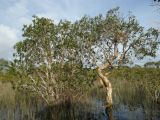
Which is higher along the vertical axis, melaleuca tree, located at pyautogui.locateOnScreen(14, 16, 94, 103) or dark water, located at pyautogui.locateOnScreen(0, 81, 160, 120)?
melaleuca tree, located at pyautogui.locateOnScreen(14, 16, 94, 103)

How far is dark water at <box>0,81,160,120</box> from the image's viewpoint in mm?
16891

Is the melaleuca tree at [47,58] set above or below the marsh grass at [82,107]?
above

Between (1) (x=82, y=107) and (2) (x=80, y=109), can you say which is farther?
(1) (x=82, y=107)

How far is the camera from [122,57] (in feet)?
64.1

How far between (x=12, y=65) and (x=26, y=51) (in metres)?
1.26

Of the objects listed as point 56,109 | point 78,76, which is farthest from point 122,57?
point 56,109

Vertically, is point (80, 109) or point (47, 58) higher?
point (47, 58)

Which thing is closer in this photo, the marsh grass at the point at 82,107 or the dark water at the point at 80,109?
the dark water at the point at 80,109

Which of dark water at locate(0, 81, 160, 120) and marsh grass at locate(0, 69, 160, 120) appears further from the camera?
marsh grass at locate(0, 69, 160, 120)

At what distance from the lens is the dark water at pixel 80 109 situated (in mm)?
16891

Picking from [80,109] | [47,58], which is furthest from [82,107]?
[47,58]

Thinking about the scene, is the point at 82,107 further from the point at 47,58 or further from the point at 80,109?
the point at 47,58

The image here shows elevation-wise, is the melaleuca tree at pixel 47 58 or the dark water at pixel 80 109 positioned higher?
the melaleuca tree at pixel 47 58

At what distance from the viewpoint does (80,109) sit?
19047 millimetres
